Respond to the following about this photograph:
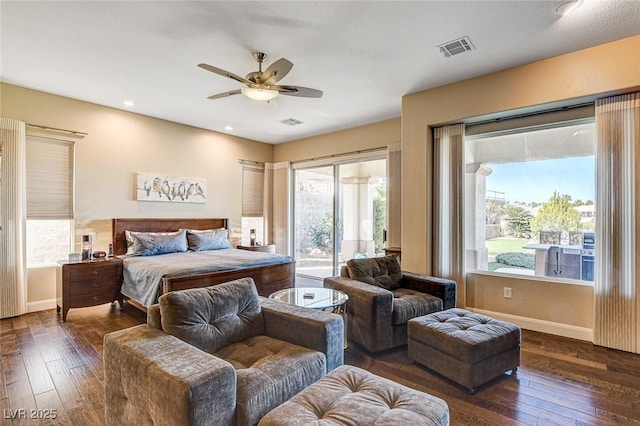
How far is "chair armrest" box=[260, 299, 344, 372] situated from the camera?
1.99 metres

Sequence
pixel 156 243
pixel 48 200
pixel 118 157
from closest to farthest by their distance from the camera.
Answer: pixel 48 200
pixel 156 243
pixel 118 157

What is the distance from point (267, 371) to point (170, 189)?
4.48 m

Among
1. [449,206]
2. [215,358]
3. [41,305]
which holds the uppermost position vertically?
[449,206]

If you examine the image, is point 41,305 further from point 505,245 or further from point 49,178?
point 505,245

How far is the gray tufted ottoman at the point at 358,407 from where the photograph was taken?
52.2 inches

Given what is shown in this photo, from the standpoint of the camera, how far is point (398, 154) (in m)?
5.02

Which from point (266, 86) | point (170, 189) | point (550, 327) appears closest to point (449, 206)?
point (550, 327)

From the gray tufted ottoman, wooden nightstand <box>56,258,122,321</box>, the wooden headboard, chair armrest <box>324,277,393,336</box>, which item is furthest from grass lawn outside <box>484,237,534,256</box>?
wooden nightstand <box>56,258,122,321</box>

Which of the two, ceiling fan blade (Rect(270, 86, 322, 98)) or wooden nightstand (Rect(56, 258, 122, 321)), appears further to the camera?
wooden nightstand (Rect(56, 258, 122, 321))

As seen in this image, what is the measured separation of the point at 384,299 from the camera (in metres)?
2.86

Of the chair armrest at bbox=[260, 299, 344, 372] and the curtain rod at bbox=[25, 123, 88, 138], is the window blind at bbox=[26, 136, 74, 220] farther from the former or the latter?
the chair armrest at bbox=[260, 299, 344, 372]

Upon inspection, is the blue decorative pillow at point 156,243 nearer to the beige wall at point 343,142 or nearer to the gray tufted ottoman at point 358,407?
the beige wall at point 343,142

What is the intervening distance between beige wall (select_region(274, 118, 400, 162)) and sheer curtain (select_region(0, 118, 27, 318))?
4176mm

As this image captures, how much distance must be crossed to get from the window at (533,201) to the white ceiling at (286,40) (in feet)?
3.36
